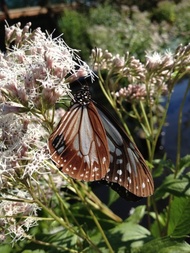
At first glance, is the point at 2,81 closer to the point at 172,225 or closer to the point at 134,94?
the point at 134,94

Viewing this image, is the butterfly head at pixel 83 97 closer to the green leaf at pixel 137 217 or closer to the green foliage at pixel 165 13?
the green leaf at pixel 137 217

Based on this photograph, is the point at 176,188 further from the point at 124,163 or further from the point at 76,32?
the point at 76,32

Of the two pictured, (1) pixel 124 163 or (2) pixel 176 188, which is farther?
(2) pixel 176 188

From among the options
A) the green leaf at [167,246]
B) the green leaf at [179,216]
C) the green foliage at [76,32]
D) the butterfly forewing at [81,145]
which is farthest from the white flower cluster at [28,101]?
the green foliage at [76,32]

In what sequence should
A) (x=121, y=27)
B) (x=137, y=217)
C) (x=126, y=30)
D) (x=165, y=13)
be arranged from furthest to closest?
(x=165, y=13), (x=121, y=27), (x=126, y=30), (x=137, y=217)

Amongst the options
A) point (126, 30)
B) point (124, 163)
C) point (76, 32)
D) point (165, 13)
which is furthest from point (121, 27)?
point (124, 163)

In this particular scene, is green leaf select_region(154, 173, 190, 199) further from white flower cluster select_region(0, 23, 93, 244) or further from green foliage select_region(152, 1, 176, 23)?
green foliage select_region(152, 1, 176, 23)

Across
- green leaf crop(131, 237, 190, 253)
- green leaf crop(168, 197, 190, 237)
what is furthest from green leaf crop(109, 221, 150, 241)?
green leaf crop(131, 237, 190, 253)
